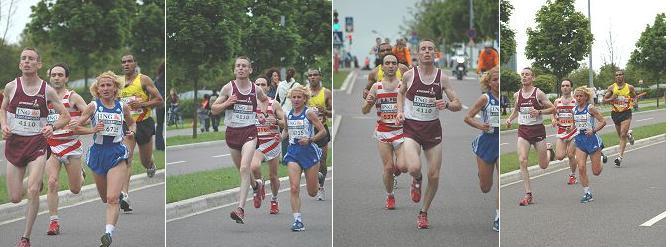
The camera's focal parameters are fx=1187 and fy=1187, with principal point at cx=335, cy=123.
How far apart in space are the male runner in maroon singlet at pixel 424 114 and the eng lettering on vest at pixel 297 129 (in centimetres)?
74

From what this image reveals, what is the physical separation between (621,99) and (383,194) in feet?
8.36

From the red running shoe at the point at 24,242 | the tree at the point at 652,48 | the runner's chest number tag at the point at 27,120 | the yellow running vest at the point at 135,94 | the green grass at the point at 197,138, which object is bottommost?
the red running shoe at the point at 24,242

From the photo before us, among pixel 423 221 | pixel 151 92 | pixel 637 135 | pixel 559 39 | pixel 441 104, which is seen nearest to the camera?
pixel 441 104

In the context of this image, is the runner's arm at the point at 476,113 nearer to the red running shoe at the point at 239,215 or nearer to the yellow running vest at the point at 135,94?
the red running shoe at the point at 239,215

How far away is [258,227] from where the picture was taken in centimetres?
949

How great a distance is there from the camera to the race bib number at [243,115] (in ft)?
30.6

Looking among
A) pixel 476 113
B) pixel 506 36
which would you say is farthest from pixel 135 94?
pixel 506 36

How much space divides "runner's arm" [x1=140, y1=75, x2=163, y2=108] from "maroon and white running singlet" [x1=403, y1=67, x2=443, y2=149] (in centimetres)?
201

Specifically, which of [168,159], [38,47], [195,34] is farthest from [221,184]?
[38,47]

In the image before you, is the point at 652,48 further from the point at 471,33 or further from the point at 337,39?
the point at 337,39

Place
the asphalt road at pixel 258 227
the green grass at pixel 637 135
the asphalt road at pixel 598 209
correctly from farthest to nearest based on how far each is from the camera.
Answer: the green grass at pixel 637 135 < the asphalt road at pixel 598 209 < the asphalt road at pixel 258 227

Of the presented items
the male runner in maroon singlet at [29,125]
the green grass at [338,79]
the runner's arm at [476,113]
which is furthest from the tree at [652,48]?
the male runner in maroon singlet at [29,125]

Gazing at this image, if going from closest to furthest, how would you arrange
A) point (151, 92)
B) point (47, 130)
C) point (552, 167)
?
point (47, 130) < point (151, 92) < point (552, 167)

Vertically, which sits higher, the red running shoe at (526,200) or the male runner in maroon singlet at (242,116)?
the male runner in maroon singlet at (242,116)
